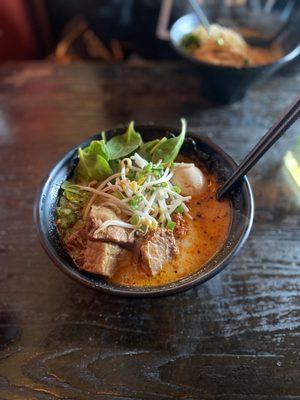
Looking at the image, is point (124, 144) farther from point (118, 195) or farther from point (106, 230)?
point (106, 230)

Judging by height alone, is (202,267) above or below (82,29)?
below

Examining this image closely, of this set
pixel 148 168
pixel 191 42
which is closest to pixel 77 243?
pixel 148 168

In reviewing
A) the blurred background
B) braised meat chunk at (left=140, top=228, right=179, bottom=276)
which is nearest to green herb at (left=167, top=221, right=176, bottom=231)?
braised meat chunk at (left=140, top=228, right=179, bottom=276)

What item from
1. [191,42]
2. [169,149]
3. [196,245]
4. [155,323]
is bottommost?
[155,323]

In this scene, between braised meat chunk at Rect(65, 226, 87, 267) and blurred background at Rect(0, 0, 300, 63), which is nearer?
braised meat chunk at Rect(65, 226, 87, 267)

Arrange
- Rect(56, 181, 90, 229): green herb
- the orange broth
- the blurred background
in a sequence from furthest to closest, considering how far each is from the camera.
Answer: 1. the blurred background
2. Rect(56, 181, 90, 229): green herb
3. the orange broth

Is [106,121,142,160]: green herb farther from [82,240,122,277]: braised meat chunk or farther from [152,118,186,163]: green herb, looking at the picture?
[82,240,122,277]: braised meat chunk
